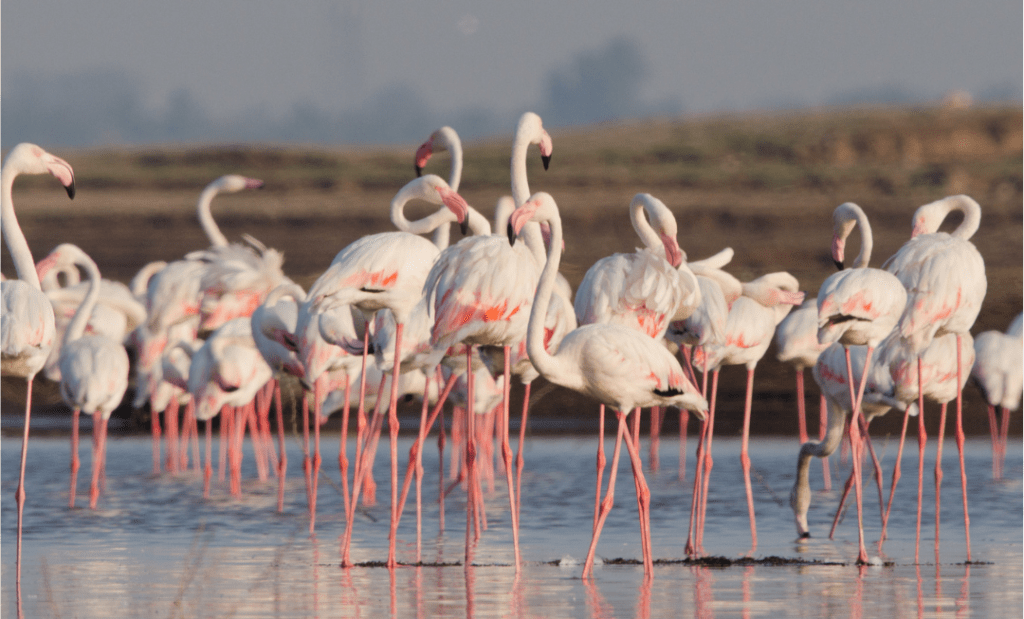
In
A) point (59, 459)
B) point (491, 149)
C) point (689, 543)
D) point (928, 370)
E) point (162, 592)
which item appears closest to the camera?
point (162, 592)

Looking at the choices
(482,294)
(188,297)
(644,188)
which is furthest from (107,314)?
(644,188)

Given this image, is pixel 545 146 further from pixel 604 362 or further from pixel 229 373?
pixel 229 373

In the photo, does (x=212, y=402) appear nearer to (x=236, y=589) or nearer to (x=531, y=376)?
(x=531, y=376)

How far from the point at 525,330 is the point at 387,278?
86cm

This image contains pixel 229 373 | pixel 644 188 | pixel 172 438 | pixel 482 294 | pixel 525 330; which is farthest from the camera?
pixel 644 188

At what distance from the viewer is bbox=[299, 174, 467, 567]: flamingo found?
330 inches

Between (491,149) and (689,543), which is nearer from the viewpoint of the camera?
(689,543)

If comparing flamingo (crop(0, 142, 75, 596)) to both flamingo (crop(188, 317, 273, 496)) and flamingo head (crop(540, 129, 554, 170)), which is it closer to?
flamingo head (crop(540, 129, 554, 170))

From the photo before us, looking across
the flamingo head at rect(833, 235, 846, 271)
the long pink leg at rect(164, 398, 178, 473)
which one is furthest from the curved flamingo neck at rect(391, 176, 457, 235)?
the long pink leg at rect(164, 398, 178, 473)

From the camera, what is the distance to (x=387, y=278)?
848 centimetres

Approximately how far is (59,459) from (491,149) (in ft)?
111

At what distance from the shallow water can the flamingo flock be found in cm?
26

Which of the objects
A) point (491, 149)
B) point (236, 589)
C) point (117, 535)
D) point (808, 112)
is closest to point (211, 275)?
point (117, 535)

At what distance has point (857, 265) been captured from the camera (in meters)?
9.86
